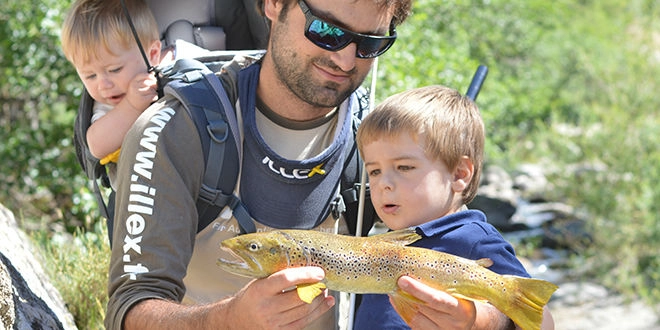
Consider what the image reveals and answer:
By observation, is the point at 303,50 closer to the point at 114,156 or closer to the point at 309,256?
the point at 114,156

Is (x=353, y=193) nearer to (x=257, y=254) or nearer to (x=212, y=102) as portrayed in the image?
(x=212, y=102)

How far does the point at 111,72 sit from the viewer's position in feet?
11.5

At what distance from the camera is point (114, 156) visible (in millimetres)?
3367

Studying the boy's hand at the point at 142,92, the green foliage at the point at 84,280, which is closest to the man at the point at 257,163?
the boy's hand at the point at 142,92

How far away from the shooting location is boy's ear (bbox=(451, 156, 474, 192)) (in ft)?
9.55

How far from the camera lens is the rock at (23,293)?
279 centimetres

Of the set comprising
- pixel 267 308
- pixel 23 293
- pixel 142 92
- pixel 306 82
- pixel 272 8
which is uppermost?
pixel 272 8

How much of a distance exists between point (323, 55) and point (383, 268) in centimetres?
107

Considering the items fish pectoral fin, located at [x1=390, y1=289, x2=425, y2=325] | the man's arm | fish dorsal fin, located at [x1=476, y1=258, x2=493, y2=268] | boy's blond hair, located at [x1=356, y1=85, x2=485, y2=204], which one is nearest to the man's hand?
the man's arm

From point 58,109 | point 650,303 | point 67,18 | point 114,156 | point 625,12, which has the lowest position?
point 650,303

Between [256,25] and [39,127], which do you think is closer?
[256,25]

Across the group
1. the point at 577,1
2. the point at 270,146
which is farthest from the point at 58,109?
the point at 577,1

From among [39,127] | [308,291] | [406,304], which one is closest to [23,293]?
[308,291]

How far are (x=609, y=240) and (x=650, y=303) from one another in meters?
1.15
